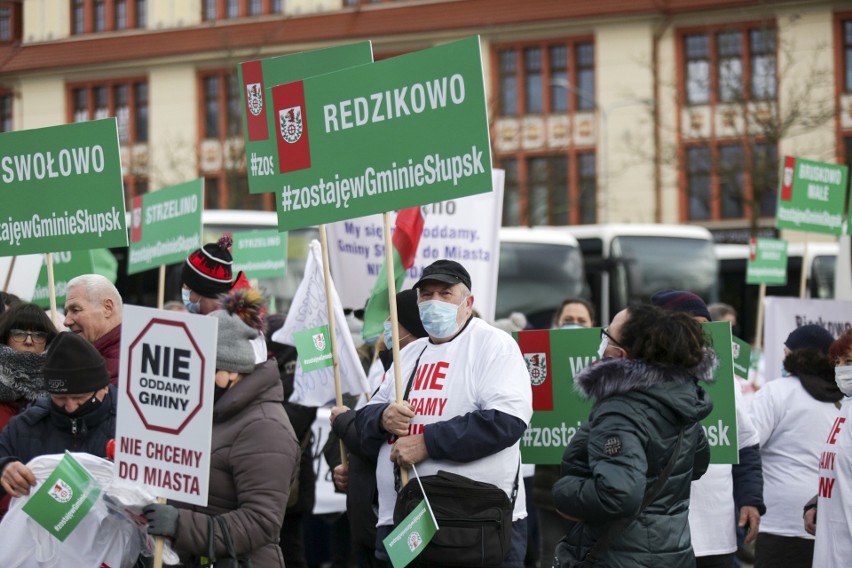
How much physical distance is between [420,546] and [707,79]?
32804 mm

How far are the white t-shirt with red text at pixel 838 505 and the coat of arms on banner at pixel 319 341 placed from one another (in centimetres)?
247

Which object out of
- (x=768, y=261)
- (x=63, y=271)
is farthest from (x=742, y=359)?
(x=768, y=261)

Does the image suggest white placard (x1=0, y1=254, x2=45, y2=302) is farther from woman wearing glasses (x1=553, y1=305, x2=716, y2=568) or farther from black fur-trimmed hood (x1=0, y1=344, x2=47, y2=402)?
woman wearing glasses (x1=553, y1=305, x2=716, y2=568)

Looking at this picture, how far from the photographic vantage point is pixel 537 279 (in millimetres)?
19062

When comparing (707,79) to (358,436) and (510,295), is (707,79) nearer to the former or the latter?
(510,295)

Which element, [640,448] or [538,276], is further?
[538,276]

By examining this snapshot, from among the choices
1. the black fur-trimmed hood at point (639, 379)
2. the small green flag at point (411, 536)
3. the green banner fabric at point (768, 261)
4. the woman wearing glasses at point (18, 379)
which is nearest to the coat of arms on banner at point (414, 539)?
the small green flag at point (411, 536)

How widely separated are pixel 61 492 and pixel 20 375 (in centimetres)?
110

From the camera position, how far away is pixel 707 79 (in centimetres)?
3531

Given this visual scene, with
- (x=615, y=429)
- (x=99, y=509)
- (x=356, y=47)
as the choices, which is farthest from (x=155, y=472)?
(x=356, y=47)

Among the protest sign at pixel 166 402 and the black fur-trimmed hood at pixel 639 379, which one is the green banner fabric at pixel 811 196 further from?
the protest sign at pixel 166 402

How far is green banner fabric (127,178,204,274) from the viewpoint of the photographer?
30.0 feet

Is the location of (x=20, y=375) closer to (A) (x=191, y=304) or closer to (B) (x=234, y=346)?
(A) (x=191, y=304)

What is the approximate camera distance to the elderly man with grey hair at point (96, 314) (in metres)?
5.28
